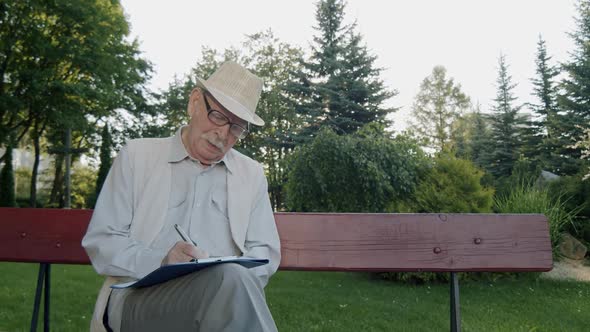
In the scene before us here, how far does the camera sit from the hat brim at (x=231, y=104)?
86.2 inches

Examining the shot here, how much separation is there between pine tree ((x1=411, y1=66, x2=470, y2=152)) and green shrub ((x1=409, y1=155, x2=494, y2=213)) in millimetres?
27181

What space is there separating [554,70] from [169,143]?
2697 cm

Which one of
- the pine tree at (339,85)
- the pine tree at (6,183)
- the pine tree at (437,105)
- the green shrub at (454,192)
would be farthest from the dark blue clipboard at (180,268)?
the pine tree at (437,105)

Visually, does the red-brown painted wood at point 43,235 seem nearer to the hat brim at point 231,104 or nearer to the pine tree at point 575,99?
the hat brim at point 231,104

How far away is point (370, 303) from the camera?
5551 millimetres

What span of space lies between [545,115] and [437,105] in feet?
33.6

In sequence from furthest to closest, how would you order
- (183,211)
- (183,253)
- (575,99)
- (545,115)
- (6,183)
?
(545,115)
(6,183)
(575,99)
(183,211)
(183,253)

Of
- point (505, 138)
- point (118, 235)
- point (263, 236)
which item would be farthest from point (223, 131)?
point (505, 138)

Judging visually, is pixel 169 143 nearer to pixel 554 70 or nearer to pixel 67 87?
pixel 67 87

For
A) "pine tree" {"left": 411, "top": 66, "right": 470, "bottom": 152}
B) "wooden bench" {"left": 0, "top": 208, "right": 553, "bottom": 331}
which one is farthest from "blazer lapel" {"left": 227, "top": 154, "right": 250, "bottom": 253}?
"pine tree" {"left": 411, "top": 66, "right": 470, "bottom": 152}

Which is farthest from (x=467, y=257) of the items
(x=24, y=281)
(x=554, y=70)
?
(x=554, y=70)

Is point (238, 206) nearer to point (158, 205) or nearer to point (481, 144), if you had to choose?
point (158, 205)

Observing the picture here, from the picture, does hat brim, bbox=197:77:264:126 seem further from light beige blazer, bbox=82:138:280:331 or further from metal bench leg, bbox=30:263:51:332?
metal bench leg, bbox=30:263:51:332

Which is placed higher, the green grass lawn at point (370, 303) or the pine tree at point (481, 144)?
the pine tree at point (481, 144)
